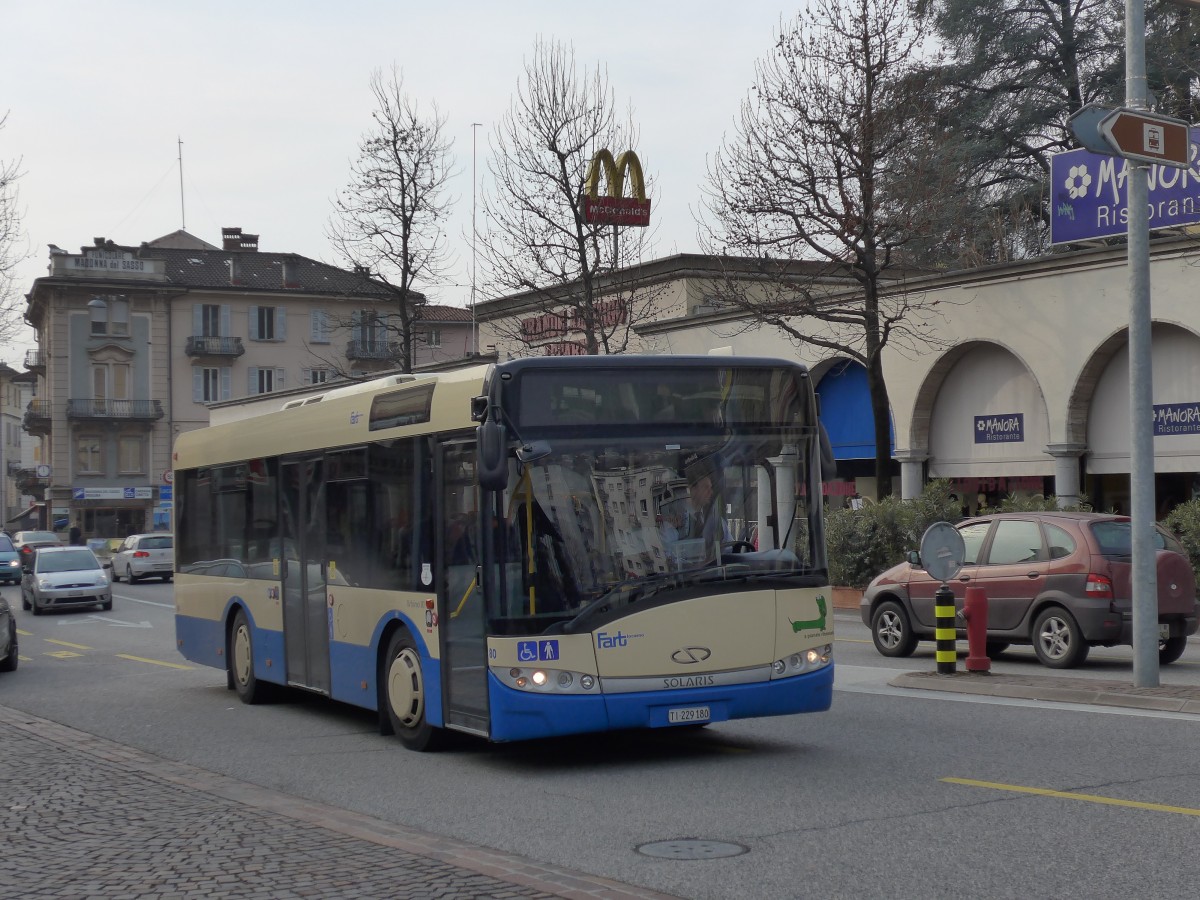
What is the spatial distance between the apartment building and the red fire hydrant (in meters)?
63.2

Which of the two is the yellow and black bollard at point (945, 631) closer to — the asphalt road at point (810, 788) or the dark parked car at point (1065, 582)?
the asphalt road at point (810, 788)

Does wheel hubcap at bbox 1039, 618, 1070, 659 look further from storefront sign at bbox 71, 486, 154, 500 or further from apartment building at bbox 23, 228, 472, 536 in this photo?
storefront sign at bbox 71, 486, 154, 500

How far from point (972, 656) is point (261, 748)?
6.82m

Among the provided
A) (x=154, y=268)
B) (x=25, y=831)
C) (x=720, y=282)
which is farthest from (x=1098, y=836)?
(x=154, y=268)

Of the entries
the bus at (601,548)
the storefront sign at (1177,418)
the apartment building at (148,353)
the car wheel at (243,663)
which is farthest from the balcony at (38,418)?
the bus at (601,548)

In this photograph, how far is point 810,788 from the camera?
910 centimetres

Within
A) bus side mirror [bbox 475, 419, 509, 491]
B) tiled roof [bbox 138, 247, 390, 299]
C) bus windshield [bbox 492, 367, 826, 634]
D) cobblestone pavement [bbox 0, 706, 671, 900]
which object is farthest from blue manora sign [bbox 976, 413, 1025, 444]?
tiled roof [bbox 138, 247, 390, 299]

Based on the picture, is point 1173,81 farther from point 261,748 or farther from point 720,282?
point 261,748

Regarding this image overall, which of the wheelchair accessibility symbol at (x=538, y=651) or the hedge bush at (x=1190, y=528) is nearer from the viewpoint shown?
the wheelchair accessibility symbol at (x=538, y=651)

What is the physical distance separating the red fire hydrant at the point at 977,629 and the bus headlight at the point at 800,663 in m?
4.54

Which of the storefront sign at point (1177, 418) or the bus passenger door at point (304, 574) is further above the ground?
the storefront sign at point (1177, 418)

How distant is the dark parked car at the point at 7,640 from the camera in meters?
19.6

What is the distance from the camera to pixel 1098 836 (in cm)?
745

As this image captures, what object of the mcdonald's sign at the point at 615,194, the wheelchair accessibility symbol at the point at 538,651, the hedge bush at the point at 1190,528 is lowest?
the wheelchair accessibility symbol at the point at 538,651
